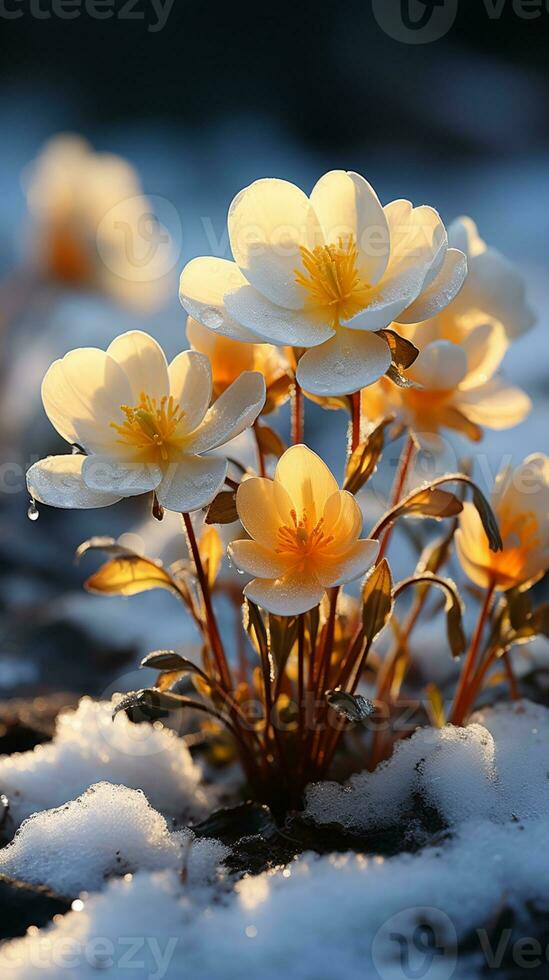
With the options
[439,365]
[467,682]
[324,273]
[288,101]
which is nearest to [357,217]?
[324,273]

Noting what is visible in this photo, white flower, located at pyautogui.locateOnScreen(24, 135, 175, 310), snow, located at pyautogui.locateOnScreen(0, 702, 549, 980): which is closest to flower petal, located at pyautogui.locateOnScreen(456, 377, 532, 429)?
snow, located at pyautogui.locateOnScreen(0, 702, 549, 980)

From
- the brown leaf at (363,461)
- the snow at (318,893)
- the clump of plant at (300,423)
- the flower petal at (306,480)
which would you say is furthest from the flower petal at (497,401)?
the snow at (318,893)

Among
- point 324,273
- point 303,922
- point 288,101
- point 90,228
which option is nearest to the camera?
point 303,922

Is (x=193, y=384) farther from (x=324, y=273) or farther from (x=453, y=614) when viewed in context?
(x=453, y=614)

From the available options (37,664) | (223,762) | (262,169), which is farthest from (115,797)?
(262,169)

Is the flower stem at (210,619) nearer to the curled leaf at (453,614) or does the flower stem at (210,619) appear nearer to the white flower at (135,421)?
the white flower at (135,421)

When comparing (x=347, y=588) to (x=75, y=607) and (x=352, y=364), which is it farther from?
(x=352, y=364)

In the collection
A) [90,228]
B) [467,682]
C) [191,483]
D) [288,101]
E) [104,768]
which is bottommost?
[104,768]
